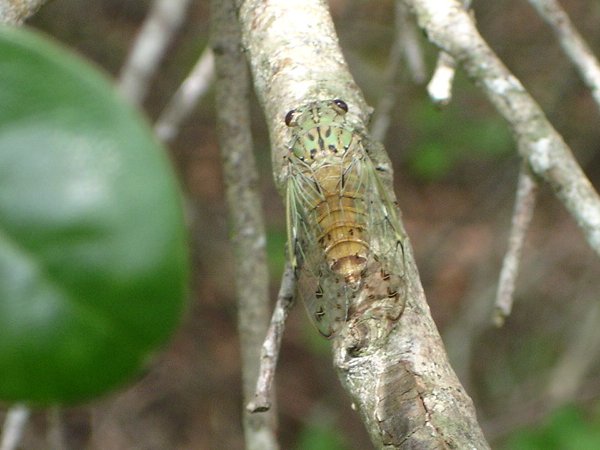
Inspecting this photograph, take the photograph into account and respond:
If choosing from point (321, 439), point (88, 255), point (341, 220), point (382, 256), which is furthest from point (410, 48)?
point (321, 439)

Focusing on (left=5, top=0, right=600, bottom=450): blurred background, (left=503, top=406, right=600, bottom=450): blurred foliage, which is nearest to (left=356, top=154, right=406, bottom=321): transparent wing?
(left=503, top=406, right=600, bottom=450): blurred foliage

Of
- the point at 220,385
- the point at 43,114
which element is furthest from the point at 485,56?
the point at 220,385

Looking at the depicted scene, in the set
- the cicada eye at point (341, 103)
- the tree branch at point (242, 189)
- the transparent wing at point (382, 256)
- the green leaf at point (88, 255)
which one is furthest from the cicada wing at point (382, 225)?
the green leaf at point (88, 255)

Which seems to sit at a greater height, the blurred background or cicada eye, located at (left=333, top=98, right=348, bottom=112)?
the blurred background

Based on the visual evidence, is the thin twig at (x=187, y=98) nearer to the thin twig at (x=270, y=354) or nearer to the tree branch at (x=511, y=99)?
the tree branch at (x=511, y=99)

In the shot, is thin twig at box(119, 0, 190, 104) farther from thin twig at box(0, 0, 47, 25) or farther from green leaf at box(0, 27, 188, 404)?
green leaf at box(0, 27, 188, 404)

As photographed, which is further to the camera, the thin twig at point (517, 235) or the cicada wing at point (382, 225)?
the thin twig at point (517, 235)

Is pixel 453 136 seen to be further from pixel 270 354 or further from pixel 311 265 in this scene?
pixel 270 354
